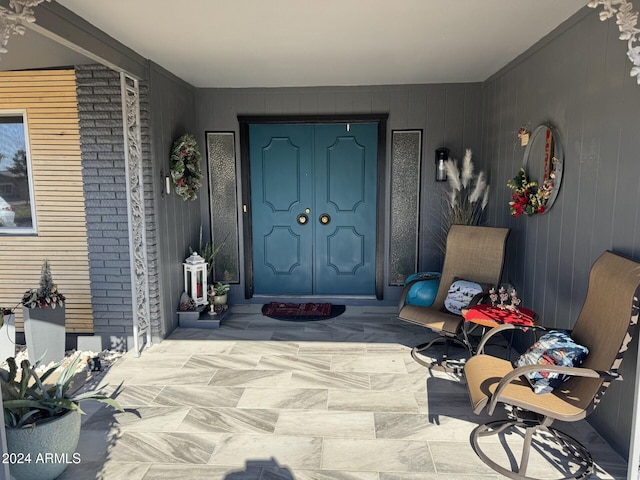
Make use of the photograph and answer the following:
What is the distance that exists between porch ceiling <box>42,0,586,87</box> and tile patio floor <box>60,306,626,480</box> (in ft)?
8.44

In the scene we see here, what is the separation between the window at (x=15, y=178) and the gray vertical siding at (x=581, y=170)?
14.6 feet

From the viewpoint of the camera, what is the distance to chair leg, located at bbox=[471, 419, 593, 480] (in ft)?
7.51

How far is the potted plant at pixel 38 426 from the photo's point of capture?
2164 mm

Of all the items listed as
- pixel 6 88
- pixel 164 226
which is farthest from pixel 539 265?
pixel 6 88

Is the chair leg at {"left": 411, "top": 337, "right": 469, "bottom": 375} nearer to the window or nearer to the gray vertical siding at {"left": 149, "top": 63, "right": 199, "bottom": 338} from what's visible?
the gray vertical siding at {"left": 149, "top": 63, "right": 199, "bottom": 338}

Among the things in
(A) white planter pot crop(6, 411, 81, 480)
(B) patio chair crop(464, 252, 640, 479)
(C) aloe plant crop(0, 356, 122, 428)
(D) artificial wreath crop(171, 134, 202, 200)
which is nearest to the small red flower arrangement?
(B) patio chair crop(464, 252, 640, 479)

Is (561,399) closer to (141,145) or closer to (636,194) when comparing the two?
(636,194)

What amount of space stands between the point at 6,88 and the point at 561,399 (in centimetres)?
494

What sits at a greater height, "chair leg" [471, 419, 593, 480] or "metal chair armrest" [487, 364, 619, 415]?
"metal chair armrest" [487, 364, 619, 415]

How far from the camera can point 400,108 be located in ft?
16.8

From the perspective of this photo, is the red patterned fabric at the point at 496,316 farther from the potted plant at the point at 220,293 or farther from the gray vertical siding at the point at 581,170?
the potted plant at the point at 220,293

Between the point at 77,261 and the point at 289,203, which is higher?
the point at 289,203

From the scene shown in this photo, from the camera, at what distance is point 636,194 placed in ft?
7.62

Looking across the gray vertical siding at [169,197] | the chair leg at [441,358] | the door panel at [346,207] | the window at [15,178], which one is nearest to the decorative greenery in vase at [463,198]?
the door panel at [346,207]
